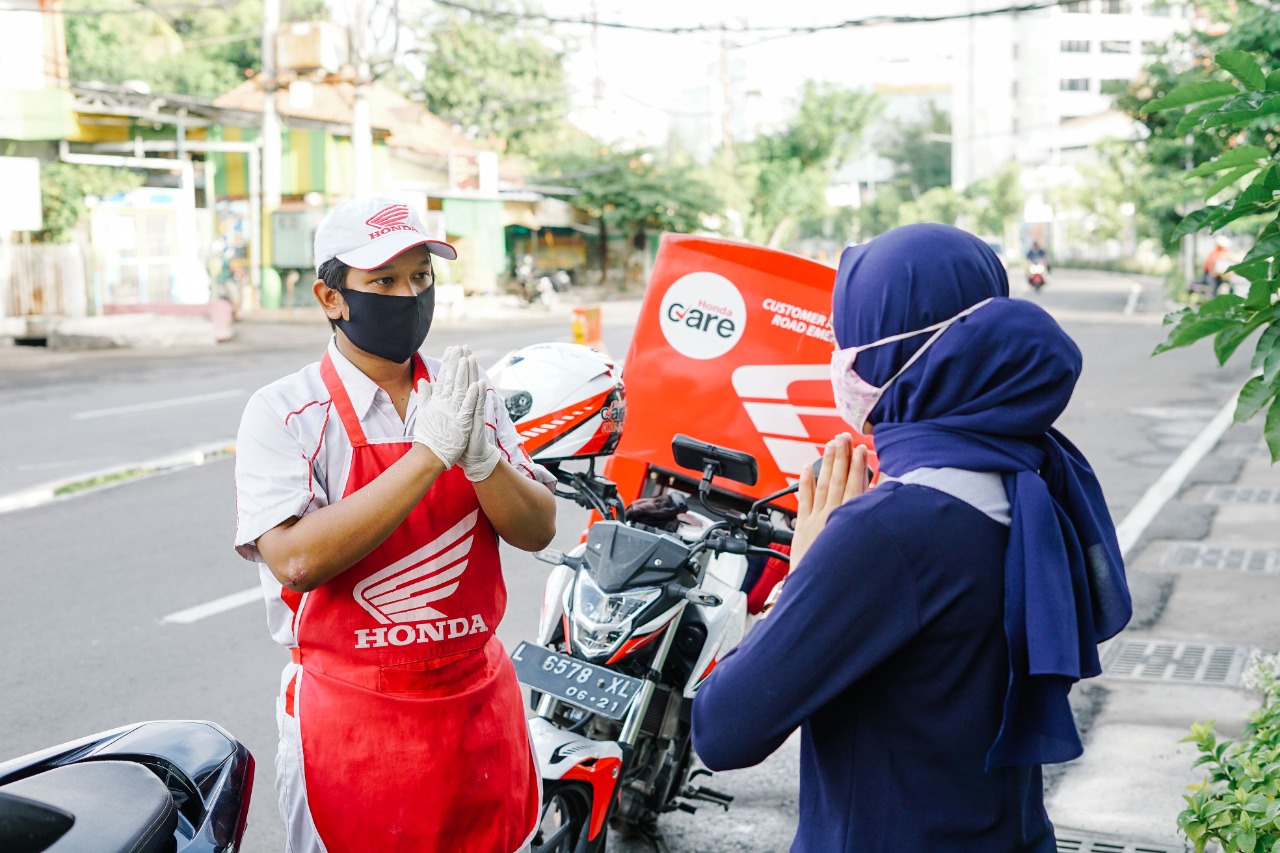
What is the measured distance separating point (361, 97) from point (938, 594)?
1107 inches

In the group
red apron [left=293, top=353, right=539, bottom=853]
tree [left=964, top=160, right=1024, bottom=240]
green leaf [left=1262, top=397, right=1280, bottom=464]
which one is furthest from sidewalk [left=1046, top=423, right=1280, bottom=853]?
tree [left=964, top=160, right=1024, bottom=240]

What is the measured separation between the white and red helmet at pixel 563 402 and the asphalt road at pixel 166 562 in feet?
4.26

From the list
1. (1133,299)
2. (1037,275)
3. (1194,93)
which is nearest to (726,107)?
(1037,275)

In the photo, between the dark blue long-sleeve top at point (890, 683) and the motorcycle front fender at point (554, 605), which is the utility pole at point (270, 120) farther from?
the dark blue long-sleeve top at point (890, 683)

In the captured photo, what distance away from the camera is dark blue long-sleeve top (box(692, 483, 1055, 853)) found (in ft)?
5.37

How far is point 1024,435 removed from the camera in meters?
1.70

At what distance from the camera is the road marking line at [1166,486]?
8.12m

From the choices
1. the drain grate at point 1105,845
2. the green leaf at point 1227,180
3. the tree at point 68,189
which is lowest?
the drain grate at point 1105,845

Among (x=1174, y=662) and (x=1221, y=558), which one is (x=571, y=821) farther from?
(x=1221, y=558)

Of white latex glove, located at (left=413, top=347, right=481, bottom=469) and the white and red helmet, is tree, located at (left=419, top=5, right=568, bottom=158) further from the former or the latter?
white latex glove, located at (left=413, top=347, right=481, bottom=469)

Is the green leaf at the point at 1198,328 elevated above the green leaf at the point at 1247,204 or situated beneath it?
situated beneath

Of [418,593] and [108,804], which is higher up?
[418,593]

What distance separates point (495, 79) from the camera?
47.0m

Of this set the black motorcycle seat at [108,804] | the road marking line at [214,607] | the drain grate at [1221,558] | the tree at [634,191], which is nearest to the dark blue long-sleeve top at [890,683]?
the black motorcycle seat at [108,804]
